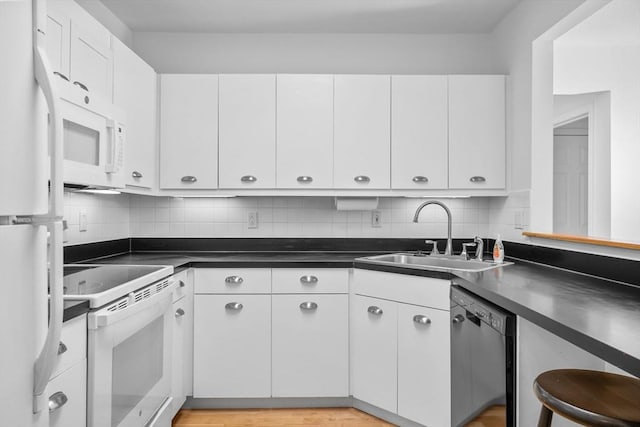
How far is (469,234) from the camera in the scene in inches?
115

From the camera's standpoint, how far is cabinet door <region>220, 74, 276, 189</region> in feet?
8.57

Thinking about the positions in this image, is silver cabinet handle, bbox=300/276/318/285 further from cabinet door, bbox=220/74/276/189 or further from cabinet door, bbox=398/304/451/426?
cabinet door, bbox=220/74/276/189

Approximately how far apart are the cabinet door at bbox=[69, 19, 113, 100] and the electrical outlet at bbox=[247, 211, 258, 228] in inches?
47.7

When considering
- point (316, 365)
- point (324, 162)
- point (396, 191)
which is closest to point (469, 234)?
point (396, 191)

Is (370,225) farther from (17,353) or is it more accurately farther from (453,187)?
(17,353)

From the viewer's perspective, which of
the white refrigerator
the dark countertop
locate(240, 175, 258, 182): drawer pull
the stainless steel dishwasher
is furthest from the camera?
locate(240, 175, 258, 182): drawer pull

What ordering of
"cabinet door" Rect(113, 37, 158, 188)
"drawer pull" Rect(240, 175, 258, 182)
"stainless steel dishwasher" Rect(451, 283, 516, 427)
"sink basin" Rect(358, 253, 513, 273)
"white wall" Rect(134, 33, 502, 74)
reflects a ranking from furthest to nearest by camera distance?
"white wall" Rect(134, 33, 502, 74) < "drawer pull" Rect(240, 175, 258, 182) < "sink basin" Rect(358, 253, 513, 273) < "cabinet door" Rect(113, 37, 158, 188) < "stainless steel dishwasher" Rect(451, 283, 516, 427)

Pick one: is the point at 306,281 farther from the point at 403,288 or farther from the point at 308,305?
the point at 403,288

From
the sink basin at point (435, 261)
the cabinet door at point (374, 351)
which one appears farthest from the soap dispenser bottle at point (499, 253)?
the cabinet door at point (374, 351)

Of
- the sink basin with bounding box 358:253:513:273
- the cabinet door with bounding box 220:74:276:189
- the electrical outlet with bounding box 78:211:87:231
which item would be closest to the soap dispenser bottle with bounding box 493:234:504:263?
the sink basin with bounding box 358:253:513:273

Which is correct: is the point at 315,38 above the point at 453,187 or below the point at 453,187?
above

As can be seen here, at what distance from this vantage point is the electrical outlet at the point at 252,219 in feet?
9.61

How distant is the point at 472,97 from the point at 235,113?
1.56 meters

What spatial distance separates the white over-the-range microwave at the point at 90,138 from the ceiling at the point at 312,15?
3.67ft
